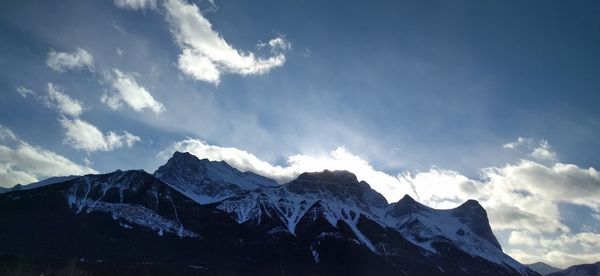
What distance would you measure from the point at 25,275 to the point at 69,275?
618cm

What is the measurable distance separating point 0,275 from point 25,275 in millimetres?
4617

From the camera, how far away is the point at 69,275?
55.5m

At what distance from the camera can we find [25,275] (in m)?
49.8

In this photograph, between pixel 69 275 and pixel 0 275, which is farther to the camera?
pixel 69 275

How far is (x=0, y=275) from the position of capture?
5206cm

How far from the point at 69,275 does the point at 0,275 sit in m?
6.77

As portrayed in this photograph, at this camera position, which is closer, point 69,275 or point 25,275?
point 25,275
